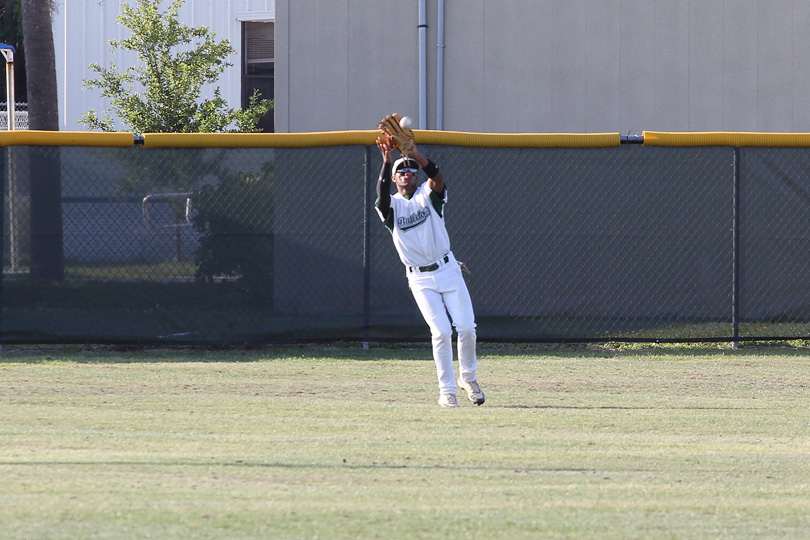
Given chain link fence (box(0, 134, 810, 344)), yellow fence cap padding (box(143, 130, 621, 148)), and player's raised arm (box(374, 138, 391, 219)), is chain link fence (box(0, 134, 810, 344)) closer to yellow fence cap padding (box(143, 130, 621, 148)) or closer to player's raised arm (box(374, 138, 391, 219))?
yellow fence cap padding (box(143, 130, 621, 148))

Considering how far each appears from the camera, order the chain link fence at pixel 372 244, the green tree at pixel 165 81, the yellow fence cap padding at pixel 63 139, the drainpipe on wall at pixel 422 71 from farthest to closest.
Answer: the green tree at pixel 165 81 → the drainpipe on wall at pixel 422 71 → the chain link fence at pixel 372 244 → the yellow fence cap padding at pixel 63 139

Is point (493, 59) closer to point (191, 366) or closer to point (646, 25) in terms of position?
point (646, 25)

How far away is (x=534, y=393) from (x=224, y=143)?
13.1 ft

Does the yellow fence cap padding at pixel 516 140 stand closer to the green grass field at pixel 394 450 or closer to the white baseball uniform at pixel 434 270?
the green grass field at pixel 394 450

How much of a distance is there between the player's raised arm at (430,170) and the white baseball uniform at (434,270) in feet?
0.19

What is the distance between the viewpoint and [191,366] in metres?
9.43

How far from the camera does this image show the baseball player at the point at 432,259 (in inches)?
289

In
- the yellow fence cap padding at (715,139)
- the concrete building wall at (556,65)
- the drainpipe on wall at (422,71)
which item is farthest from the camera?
the drainpipe on wall at (422,71)

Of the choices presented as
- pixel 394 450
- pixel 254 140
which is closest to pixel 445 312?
pixel 394 450

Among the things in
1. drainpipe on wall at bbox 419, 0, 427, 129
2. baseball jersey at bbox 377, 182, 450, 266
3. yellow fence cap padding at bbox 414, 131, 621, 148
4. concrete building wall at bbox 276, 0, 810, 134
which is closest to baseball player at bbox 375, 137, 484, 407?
baseball jersey at bbox 377, 182, 450, 266

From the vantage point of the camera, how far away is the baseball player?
7332mm

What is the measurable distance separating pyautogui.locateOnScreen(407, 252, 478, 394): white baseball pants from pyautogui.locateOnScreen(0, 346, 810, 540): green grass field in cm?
30

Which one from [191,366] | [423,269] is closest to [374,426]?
[423,269]

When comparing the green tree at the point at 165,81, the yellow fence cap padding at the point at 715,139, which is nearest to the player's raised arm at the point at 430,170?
the yellow fence cap padding at the point at 715,139
